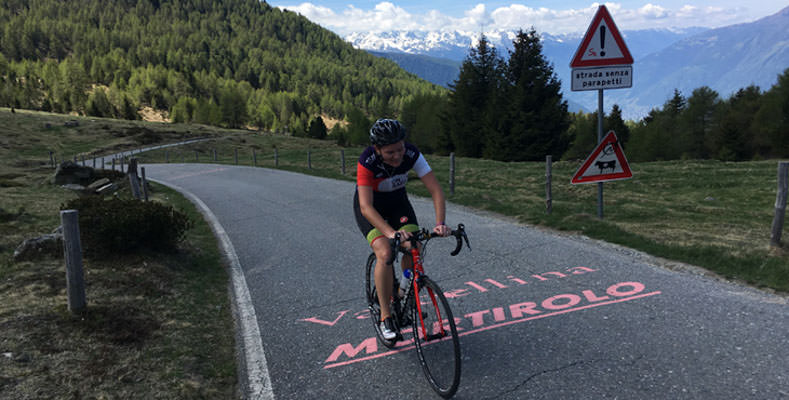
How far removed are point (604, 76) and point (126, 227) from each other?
28.1 ft

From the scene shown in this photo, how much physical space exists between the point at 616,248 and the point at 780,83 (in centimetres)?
7302

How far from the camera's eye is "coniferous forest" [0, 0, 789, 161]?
41125 mm

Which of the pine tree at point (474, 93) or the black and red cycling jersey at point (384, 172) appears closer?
the black and red cycling jersey at point (384, 172)

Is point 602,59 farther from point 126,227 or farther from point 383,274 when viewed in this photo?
point 126,227

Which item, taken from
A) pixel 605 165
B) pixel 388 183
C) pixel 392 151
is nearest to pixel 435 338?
pixel 388 183

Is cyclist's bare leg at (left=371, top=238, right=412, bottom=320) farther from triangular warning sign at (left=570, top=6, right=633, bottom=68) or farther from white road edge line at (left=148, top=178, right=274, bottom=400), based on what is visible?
triangular warning sign at (left=570, top=6, right=633, bottom=68)

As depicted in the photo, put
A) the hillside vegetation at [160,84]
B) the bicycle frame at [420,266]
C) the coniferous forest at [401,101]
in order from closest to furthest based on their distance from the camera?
the bicycle frame at [420,266]
the coniferous forest at [401,101]
the hillside vegetation at [160,84]

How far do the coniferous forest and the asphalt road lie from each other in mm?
34850

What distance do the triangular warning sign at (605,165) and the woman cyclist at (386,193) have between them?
17.8 feet

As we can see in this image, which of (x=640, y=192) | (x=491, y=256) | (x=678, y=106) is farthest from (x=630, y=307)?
(x=678, y=106)

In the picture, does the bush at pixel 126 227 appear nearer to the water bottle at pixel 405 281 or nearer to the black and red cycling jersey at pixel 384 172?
the black and red cycling jersey at pixel 384 172

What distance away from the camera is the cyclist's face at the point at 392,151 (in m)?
3.68

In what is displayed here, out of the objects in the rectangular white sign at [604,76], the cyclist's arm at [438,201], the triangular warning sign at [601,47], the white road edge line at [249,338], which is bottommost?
the white road edge line at [249,338]

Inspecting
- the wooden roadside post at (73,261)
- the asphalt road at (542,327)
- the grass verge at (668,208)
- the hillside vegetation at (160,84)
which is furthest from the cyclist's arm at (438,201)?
the hillside vegetation at (160,84)
